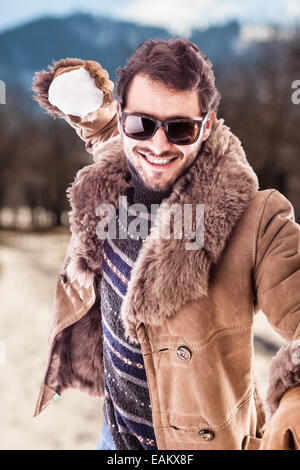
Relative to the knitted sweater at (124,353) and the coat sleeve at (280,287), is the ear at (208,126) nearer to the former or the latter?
the knitted sweater at (124,353)

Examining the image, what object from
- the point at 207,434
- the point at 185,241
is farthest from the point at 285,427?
the point at 185,241

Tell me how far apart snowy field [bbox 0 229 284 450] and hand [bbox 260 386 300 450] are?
145mm

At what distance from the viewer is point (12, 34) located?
97.4 metres

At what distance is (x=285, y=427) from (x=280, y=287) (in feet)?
1.07

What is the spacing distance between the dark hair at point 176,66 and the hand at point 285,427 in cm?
83

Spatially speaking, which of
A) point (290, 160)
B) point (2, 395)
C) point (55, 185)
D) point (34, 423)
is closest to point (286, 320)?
point (34, 423)

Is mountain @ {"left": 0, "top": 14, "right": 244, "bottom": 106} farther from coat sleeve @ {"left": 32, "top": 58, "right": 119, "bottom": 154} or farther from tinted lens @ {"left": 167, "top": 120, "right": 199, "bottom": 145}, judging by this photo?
tinted lens @ {"left": 167, "top": 120, "right": 199, "bottom": 145}

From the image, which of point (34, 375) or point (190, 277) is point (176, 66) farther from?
point (34, 375)

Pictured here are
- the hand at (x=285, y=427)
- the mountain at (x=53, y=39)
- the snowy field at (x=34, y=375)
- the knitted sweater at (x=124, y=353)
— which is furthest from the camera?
the mountain at (x=53, y=39)

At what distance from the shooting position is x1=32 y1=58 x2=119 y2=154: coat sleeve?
6.21 feet

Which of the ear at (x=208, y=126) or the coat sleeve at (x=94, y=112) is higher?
the coat sleeve at (x=94, y=112)

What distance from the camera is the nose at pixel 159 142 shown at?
1.38 m

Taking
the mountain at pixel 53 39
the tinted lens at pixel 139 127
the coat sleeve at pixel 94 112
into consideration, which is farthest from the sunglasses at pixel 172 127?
the mountain at pixel 53 39
